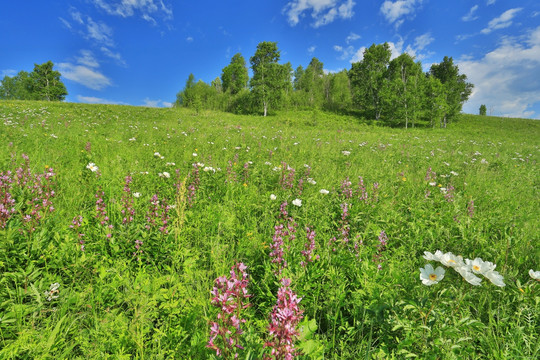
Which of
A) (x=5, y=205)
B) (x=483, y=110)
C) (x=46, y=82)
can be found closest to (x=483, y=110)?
(x=483, y=110)

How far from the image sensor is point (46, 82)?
56844 millimetres

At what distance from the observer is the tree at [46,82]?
55531mm

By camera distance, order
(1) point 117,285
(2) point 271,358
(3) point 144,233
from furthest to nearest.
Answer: (3) point 144,233 → (1) point 117,285 → (2) point 271,358

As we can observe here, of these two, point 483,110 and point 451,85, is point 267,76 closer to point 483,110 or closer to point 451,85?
point 451,85

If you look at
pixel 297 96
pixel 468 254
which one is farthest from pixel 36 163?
pixel 297 96

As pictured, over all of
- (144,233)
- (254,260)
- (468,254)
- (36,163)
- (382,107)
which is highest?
(382,107)

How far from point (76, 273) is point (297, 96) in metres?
49.2

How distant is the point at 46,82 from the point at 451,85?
8957cm

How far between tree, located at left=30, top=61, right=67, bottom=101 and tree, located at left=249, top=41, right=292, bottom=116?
58.7 meters

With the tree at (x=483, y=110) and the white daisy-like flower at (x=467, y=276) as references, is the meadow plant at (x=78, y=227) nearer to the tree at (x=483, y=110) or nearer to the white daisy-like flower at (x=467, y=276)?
the white daisy-like flower at (x=467, y=276)

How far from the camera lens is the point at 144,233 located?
99.9 inches

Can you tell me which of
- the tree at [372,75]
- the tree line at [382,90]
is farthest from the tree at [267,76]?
the tree at [372,75]

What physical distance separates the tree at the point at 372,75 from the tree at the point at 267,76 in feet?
39.4

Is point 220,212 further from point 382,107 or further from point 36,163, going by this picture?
point 382,107
